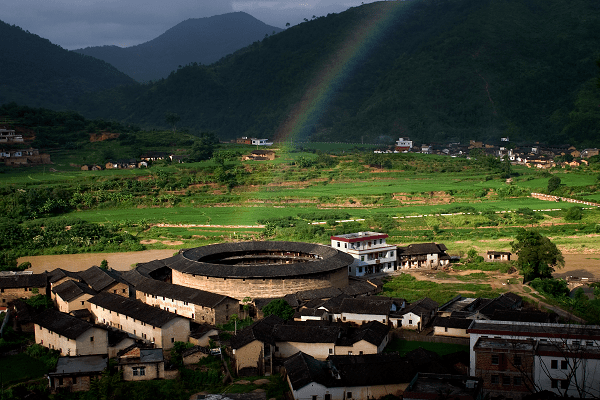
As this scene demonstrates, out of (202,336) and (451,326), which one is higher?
(451,326)

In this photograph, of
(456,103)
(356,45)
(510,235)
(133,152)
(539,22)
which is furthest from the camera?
(356,45)

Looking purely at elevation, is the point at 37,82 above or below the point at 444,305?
above

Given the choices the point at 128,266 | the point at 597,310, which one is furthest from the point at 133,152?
the point at 597,310

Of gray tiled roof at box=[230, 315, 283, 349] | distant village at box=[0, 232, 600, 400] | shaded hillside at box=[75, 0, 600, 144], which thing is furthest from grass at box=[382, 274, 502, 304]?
shaded hillside at box=[75, 0, 600, 144]

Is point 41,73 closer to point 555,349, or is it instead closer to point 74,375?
point 74,375

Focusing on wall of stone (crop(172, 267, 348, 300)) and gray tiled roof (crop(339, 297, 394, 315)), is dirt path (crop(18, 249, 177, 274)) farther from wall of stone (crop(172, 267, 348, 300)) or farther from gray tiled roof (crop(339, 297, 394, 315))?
gray tiled roof (crop(339, 297, 394, 315))

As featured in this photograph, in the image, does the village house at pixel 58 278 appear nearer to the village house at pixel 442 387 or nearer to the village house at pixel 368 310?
Result: the village house at pixel 368 310

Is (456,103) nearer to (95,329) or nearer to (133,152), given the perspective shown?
(133,152)

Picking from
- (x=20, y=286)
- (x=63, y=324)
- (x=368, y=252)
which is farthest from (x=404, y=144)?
(x=63, y=324)
